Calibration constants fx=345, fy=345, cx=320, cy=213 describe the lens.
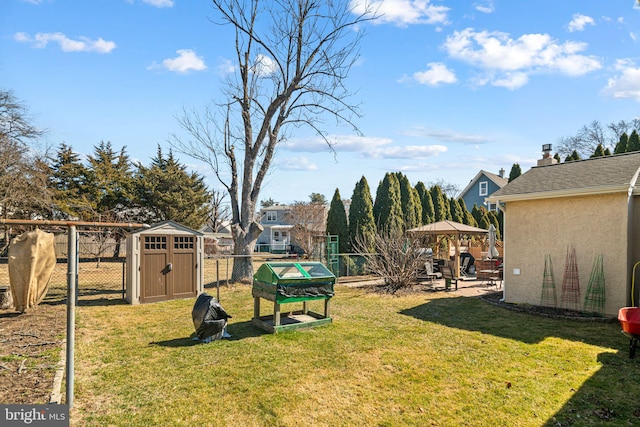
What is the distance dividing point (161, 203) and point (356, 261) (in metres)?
16.2

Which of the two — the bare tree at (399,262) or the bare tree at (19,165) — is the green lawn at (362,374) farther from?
the bare tree at (19,165)

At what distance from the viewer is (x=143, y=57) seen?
990 centimetres

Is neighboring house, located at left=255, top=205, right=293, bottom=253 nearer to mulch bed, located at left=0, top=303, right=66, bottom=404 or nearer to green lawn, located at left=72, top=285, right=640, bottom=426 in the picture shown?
mulch bed, located at left=0, top=303, right=66, bottom=404

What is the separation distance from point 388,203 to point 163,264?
11.9 m

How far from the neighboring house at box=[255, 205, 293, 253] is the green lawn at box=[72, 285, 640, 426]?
3145cm

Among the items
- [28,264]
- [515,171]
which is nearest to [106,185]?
[28,264]

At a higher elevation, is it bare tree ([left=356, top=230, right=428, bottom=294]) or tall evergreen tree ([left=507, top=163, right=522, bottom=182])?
tall evergreen tree ([left=507, top=163, right=522, bottom=182])

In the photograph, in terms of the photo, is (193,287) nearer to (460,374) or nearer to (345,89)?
(460,374)

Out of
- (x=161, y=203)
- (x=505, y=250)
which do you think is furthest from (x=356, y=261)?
(x=161, y=203)

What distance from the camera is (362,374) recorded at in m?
4.68

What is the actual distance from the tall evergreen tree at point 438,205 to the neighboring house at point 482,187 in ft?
31.0

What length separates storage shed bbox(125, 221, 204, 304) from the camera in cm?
949

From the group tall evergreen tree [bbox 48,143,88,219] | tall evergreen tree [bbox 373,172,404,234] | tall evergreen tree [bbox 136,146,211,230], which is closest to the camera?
tall evergreen tree [bbox 373,172,404,234]

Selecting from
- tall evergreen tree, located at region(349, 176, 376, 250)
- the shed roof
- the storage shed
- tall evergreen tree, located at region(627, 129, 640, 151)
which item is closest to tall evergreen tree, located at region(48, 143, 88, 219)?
the storage shed
